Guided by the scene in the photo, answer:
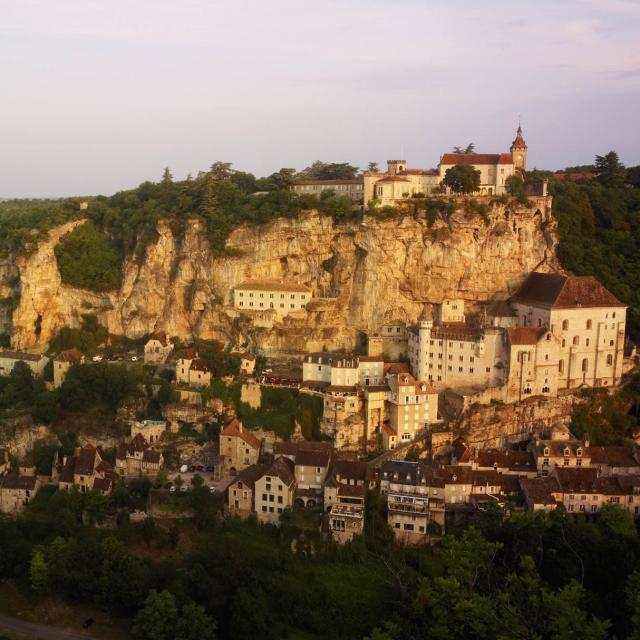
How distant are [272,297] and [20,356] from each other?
52.7 feet

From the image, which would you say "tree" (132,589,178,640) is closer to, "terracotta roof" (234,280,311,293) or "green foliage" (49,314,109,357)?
"terracotta roof" (234,280,311,293)

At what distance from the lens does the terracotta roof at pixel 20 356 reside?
4719cm

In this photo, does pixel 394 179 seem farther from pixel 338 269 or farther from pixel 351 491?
pixel 351 491

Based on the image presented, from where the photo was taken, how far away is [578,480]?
3541cm

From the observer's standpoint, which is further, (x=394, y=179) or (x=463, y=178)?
(x=394, y=179)

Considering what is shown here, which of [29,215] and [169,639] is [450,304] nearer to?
[169,639]

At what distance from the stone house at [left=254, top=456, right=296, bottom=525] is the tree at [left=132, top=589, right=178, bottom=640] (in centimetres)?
627

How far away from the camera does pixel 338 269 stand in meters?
47.6

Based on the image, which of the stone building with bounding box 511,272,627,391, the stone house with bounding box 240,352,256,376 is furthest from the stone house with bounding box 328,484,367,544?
the stone building with bounding box 511,272,627,391

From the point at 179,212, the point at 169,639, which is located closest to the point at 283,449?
the point at 169,639

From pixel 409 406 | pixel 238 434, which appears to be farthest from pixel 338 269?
pixel 238 434

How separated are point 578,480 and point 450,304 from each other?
14.2 meters

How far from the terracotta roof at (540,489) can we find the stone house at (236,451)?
505 inches

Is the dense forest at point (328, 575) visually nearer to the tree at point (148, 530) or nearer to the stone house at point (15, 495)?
the tree at point (148, 530)
